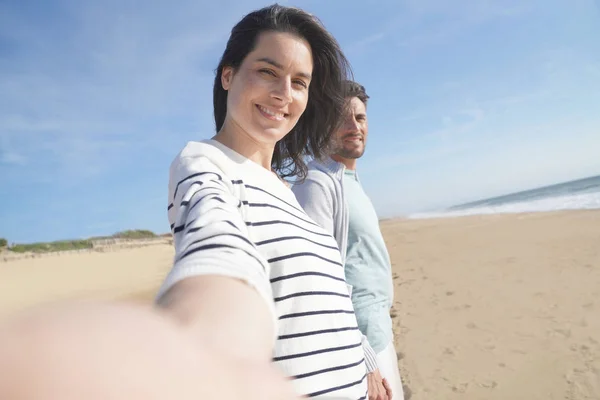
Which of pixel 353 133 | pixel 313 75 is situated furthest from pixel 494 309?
pixel 313 75

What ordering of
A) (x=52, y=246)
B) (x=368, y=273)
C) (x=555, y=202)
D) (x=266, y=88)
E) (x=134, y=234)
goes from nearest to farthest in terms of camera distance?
(x=266, y=88) < (x=368, y=273) < (x=52, y=246) < (x=555, y=202) < (x=134, y=234)

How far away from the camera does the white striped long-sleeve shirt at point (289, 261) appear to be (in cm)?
92

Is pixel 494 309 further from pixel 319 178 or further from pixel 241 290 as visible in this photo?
pixel 241 290

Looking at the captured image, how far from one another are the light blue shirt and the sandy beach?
1062 mm

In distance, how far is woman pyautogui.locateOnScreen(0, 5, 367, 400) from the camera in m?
0.29

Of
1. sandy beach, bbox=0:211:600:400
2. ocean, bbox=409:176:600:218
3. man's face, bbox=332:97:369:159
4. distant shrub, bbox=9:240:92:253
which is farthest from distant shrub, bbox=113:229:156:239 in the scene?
man's face, bbox=332:97:369:159

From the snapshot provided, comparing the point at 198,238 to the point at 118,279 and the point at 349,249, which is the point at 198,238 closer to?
the point at 349,249

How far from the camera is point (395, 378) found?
2029 mm

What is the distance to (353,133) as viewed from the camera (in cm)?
252

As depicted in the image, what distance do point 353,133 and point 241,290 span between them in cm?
210

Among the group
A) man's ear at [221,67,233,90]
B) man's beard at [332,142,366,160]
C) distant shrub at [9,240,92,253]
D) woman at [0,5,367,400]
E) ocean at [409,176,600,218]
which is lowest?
ocean at [409,176,600,218]

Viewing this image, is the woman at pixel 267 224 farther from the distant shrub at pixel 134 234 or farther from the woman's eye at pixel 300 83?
the distant shrub at pixel 134 234

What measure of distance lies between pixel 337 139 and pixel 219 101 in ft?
2.79

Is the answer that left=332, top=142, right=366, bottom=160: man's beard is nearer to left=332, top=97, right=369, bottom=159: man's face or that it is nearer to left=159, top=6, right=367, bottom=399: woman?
left=332, top=97, right=369, bottom=159: man's face
